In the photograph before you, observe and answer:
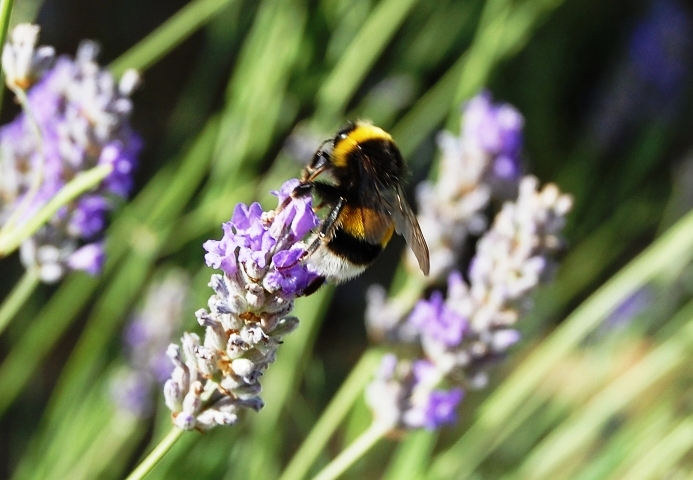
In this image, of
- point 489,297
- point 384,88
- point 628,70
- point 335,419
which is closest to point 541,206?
point 489,297

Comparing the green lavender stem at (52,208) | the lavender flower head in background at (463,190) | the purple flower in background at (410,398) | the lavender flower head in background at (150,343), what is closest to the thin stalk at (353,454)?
the purple flower in background at (410,398)

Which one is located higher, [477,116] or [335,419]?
[477,116]

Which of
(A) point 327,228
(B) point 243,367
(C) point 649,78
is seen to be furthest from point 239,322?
(C) point 649,78

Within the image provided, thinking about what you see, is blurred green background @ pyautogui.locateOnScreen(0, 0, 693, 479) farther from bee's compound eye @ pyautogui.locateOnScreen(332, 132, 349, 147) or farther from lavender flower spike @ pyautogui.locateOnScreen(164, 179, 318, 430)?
lavender flower spike @ pyautogui.locateOnScreen(164, 179, 318, 430)

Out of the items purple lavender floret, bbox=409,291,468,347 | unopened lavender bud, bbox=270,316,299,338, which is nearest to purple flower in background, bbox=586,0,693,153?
purple lavender floret, bbox=409,291,468,347

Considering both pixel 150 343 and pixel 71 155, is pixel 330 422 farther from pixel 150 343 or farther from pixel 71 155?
pixel 71 155

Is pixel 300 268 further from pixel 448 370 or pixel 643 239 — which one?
pixel 643 239

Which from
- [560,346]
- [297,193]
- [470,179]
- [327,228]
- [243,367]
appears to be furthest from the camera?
[470,179]
